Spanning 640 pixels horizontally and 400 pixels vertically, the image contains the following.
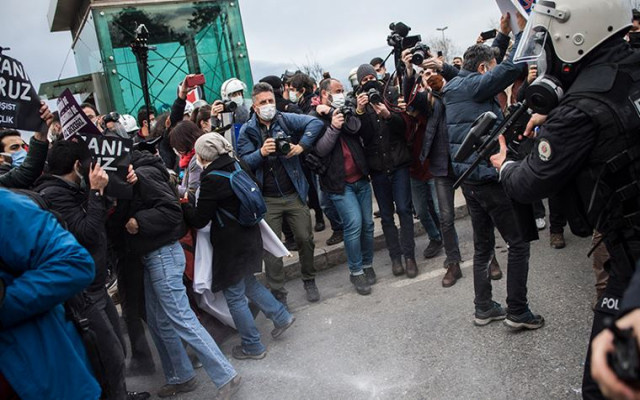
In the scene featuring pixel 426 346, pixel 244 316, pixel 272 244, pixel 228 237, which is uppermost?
pixel 228 237

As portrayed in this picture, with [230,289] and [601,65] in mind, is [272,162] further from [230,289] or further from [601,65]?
[601,65]

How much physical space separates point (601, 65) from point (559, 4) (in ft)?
1.08

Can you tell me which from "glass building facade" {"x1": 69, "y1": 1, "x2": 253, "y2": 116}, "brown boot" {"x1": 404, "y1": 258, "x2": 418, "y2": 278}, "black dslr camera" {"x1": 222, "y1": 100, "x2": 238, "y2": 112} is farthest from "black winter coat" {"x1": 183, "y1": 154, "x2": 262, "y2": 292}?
"glass building facade" {"x1": 69, "y1": 1, "x2": 253, "y2": 116}

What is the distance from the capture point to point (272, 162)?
15.0ft

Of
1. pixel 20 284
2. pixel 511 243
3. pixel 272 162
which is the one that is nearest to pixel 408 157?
pixel 272 162

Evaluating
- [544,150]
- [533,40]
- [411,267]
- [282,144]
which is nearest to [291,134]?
[282,144]

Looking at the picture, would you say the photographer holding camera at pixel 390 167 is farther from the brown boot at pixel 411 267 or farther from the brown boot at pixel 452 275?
the brown boot at pixel 452 275

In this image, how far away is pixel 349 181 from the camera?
479 centimetres

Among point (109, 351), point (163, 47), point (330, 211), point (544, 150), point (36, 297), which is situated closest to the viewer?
point (36, 297)

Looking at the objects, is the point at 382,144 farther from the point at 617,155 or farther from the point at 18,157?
the point at 18,157

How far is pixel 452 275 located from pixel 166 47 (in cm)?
749

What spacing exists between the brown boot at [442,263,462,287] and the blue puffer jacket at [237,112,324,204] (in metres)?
1.41

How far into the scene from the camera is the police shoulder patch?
2.13 m

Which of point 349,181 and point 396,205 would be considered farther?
point 396,205
